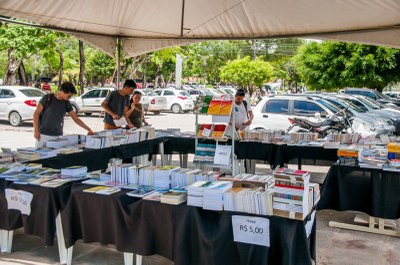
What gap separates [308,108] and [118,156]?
695 cm

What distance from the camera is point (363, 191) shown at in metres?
5.86

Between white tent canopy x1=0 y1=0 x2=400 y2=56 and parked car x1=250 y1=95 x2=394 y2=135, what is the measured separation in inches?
143

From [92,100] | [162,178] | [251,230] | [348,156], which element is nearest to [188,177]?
[162,178]

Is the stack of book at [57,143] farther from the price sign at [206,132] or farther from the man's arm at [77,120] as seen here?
the price sign at [206,132]

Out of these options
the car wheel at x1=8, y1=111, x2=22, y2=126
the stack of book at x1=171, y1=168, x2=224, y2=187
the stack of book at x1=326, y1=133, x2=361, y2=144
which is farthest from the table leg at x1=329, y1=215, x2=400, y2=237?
the car wheel at x1=8, y1=111, x2=22, y2=126

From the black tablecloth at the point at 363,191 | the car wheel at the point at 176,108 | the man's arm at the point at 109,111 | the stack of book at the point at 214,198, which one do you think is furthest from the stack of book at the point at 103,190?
the car wheel at the point at 176,108

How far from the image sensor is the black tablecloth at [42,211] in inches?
174

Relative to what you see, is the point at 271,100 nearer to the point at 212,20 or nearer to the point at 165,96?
the point at 212,20

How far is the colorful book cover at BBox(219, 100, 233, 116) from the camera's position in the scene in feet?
19.9

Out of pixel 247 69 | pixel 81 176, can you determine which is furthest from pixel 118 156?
pixel 247 69

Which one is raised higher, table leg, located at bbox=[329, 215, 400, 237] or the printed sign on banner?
the printed sign on banner

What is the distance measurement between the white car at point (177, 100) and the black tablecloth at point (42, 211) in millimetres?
22470

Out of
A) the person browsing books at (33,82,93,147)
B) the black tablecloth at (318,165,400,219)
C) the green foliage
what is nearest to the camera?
the black tablecloth at (318,165,400,219)

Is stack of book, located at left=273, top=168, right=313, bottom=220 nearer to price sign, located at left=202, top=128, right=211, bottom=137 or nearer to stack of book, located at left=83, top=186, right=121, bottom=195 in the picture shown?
stack of book, located at left=83, top=186, right=121, bottom=195
